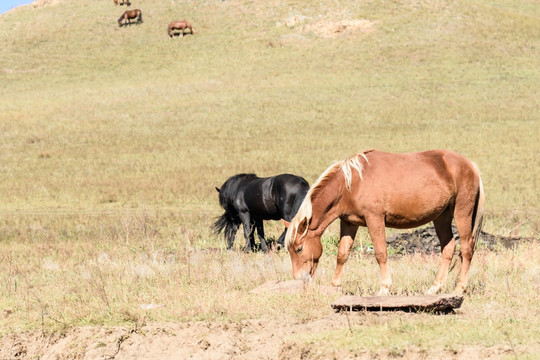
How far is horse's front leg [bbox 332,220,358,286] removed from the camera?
9320 millimetres

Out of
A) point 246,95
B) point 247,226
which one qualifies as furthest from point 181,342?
point 246,95

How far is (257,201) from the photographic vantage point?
15.1 m

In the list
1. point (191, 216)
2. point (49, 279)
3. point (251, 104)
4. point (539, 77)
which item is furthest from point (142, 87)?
point (49, 279)

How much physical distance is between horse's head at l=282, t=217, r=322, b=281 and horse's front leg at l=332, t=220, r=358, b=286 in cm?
28

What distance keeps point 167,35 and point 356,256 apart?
56814 millimetres

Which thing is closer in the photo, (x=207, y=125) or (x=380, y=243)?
(x=380, y=243)

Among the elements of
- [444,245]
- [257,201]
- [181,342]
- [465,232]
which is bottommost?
[257,201]

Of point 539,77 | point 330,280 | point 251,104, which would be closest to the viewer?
point 330,280

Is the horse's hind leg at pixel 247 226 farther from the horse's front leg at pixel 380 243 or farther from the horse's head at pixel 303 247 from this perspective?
the horse's front leg at pixel 380 243

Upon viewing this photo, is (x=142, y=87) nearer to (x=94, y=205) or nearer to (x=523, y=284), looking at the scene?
(x=94, y=205)

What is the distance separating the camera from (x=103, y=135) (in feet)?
125

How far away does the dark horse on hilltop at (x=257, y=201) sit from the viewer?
14.5m

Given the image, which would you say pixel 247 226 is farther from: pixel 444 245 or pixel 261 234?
pixel 444 245

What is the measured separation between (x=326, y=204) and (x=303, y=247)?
661 mm
